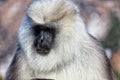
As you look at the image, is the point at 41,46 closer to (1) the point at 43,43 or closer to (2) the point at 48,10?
(1) the point at 43,43

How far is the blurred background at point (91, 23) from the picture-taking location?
17.4 meters

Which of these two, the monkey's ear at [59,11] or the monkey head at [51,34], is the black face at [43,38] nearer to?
the monkey head at [51,34]

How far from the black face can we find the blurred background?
247 inches

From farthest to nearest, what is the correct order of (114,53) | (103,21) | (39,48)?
(103,21)
(114,53)
(39,48)

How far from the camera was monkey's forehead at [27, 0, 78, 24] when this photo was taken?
9.16 m

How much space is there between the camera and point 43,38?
9273 millimetres

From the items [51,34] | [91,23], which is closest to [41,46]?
[51,34]

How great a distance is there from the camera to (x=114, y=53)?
17.3 meters

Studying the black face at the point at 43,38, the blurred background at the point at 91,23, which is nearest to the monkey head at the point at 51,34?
the black face at the point at 43,38

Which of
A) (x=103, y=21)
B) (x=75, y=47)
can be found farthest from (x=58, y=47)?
(x=103, y=21)

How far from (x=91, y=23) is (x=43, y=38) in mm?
10952

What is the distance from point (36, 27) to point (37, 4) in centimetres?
29

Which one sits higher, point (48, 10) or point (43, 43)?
point (48, 10)

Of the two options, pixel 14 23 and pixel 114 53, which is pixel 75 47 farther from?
pixel 14 23
